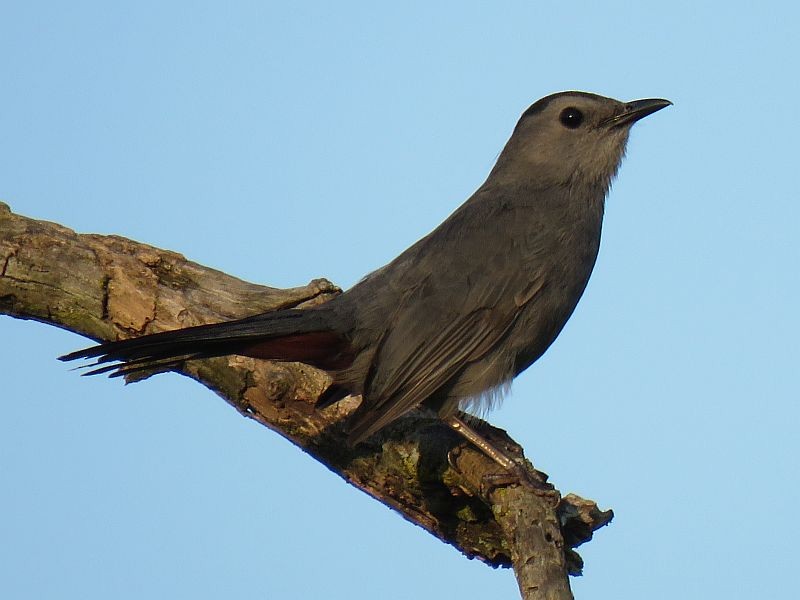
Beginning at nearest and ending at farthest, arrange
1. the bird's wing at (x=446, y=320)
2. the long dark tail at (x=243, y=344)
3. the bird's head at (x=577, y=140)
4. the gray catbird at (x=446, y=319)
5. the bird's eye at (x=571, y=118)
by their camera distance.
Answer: the long dark tail at (x=243, y=344)
the gray catbird at (x=446, y=319)
the bird's wing at (x=446, y=320)
the bird's head at (x=577, y=140)
the bird's eye at (x=571, y=118)

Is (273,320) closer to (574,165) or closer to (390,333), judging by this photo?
(390,333)

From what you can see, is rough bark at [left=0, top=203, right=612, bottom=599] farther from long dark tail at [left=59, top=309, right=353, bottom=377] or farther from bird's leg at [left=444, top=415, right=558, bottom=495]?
long dark tail at [left=59, top=309, right=353, bottom=377]

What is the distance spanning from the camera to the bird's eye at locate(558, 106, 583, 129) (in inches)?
265

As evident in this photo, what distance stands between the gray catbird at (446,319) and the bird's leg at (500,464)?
0.03 meters

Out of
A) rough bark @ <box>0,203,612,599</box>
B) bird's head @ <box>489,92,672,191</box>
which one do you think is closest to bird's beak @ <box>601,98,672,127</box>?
bird's head @ <box>489,92,672,191</box>

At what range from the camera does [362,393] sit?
5566mm

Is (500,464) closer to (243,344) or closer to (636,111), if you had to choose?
(243,344)

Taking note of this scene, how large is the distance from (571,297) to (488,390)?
0.70 m

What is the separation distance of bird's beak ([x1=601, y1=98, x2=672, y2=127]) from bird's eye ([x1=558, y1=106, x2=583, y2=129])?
0.15 meters

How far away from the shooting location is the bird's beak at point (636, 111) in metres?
6.68

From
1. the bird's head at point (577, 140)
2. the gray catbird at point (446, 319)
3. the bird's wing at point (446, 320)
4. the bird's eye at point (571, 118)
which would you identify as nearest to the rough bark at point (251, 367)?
the gray catbird at point (446, 319)

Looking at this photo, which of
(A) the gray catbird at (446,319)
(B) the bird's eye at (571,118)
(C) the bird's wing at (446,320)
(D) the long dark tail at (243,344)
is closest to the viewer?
(D) the long dark tail at (243,344)

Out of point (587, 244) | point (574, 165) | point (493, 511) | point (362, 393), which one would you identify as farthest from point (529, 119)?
point (493, 511)

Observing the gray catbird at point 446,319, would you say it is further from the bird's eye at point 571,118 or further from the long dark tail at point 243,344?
the bird's eye at point 571,118
